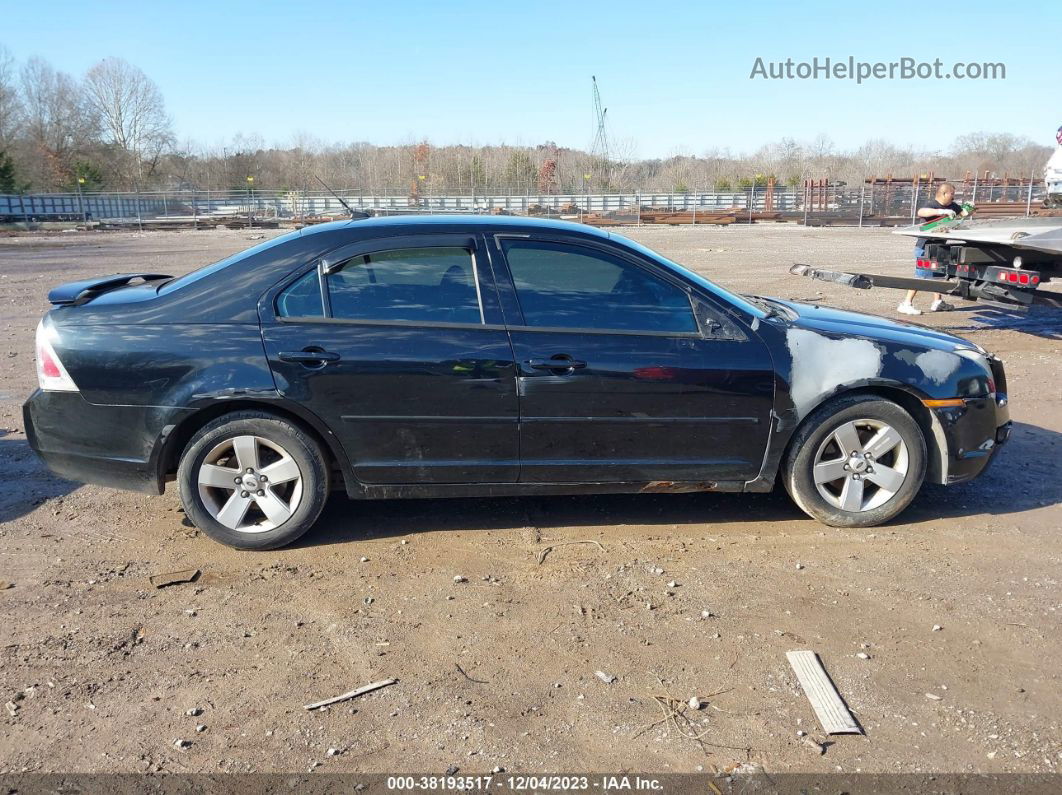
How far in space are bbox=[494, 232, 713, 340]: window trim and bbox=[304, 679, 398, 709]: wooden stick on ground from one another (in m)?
1.87

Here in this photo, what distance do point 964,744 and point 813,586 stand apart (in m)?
1.21

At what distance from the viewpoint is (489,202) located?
167 feet

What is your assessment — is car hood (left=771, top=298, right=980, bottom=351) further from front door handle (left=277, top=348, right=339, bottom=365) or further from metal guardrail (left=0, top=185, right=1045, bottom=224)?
metal guardrail (left=0, top=185, right=1045, bottom=224)

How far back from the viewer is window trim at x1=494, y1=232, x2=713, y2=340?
4418mm

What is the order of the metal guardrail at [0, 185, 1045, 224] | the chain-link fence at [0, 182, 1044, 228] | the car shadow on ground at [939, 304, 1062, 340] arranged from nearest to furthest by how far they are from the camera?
the car shadow on ground at [939, 304, 1062, 340] < the chain-link fence at [0, 182, 1044, 228] < the metal guardrail at [0, 185, 1045, 224]

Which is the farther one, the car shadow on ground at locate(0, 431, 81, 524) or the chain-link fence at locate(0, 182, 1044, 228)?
the chain-link fence at locate(0, 182, 1044, 228)

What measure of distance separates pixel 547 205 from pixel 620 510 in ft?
161

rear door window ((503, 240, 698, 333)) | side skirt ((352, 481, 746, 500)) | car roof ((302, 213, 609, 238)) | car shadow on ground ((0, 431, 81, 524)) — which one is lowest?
car shadow on ground ((0, 431, 81, 524))

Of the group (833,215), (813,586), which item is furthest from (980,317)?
(833,215)

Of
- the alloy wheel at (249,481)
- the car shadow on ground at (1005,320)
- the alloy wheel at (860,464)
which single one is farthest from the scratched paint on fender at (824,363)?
the car shadow on ground at (1005,320)

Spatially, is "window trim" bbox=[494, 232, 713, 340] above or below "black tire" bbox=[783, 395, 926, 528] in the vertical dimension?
above

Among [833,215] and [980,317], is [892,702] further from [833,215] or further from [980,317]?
[833,215]

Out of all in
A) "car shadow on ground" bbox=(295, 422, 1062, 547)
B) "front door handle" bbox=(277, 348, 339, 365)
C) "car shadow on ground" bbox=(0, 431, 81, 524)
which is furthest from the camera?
"car shadow on ground" bbox=(0, 431, 81, 524)

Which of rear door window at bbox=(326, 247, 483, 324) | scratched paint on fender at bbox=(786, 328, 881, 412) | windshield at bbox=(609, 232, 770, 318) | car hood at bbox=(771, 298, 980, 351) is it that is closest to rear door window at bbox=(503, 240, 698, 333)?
windshield at bbox=(609, 232, 770, 318)
